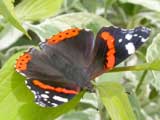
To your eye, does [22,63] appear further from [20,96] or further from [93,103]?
[93,103]

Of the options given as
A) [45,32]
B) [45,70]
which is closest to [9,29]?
[45,32]

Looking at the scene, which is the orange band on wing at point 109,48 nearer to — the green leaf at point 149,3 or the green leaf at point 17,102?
the green leaf at point 17,102

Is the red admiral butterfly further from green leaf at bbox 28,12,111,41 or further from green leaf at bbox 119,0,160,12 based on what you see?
green leaf at bbox 119,0,160,12

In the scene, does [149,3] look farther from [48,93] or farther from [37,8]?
[48,93]

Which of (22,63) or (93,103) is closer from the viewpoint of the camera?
(22,63)

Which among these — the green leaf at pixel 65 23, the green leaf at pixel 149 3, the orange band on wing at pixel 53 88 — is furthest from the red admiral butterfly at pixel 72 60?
the green leaf at pixel 149 3

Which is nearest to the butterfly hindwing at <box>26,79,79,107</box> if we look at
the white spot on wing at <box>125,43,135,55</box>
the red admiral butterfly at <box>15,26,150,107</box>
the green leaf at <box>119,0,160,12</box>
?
the red admiral butterfly at <box>15,26,150,107</box>
